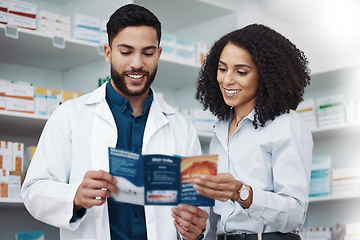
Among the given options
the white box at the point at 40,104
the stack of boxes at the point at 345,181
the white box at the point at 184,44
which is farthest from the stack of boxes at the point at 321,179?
the white box at the point at 40,104

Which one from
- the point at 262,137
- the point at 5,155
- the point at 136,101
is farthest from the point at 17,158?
the point at 262,137

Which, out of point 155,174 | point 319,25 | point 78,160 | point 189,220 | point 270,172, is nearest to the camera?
point 155,174

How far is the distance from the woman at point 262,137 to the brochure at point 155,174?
285mm

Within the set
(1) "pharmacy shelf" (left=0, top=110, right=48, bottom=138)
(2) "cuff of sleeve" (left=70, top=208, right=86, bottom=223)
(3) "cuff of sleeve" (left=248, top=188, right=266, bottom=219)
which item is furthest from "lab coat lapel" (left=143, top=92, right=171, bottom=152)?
(1) "pharmacy shelf" (left=0, top=110, right=48, bottom=138)

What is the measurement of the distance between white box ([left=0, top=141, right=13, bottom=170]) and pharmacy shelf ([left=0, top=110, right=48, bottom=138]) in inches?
6.2

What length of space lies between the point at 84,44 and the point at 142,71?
1.55 metres

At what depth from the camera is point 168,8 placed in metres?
4.57

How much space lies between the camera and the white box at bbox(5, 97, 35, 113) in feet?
11.0

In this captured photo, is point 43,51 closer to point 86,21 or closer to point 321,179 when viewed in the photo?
point 86,21

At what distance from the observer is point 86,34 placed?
146 inches

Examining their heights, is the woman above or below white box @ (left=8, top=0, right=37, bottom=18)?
below

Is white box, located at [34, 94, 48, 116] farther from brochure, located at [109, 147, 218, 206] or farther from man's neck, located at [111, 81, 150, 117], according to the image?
brochure, located at [109, 147, 218, 206]

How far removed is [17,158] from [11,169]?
8 centimetres

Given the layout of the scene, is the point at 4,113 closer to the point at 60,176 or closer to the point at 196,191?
the point at 60,176
